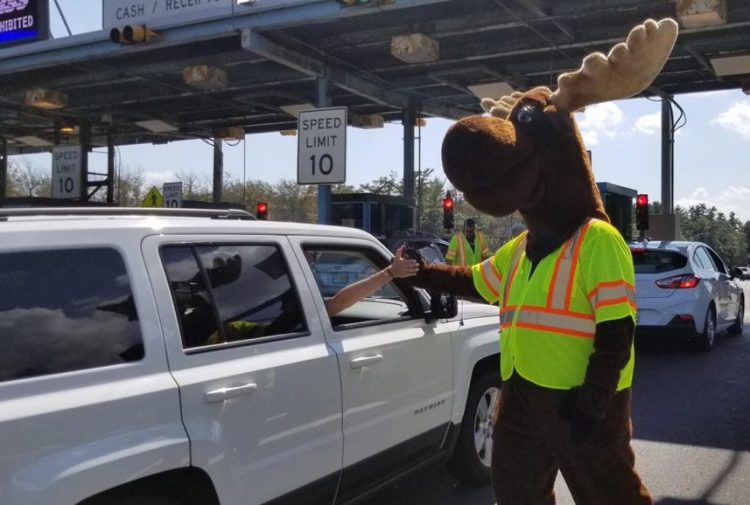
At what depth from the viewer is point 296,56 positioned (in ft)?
48.0

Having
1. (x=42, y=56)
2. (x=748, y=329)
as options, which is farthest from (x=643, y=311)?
(x=42, y=56)

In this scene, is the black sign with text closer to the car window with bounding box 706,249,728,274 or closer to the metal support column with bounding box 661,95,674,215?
the car window with bounding box 706,249,728,274

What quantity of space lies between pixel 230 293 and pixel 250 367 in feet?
1.11

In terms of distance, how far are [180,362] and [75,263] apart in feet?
1.68

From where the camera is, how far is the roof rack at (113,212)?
2902mm

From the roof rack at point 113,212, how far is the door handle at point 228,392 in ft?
2.77

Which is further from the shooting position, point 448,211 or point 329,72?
point 448,211

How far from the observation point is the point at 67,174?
1328 centimetres

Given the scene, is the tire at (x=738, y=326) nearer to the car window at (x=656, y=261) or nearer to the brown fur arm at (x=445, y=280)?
the car window at (x=656, y=261)

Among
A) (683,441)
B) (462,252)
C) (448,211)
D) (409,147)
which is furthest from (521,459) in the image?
(409,147)

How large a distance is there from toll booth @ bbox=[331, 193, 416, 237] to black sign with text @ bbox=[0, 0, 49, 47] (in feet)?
28.9

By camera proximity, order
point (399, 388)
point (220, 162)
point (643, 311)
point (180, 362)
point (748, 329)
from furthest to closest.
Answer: point (220, 162), point (748, 329), point (643, 311), point (399, 388), point (180, 362)

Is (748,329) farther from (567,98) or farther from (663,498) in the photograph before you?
(567,98)

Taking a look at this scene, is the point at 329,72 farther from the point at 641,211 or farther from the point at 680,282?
the point at 680,282
